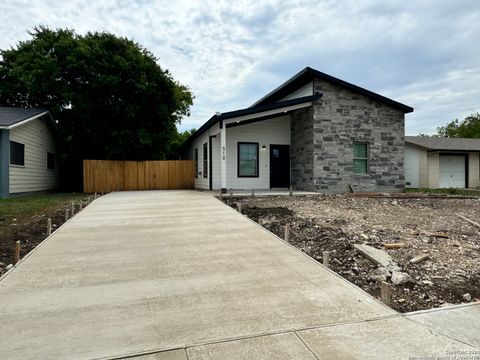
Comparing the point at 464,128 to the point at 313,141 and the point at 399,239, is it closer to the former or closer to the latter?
the point at 313,141

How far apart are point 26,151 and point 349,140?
14.8 metres

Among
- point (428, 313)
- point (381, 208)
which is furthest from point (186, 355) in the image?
point (381, 208)

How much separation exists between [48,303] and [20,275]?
1038 mm

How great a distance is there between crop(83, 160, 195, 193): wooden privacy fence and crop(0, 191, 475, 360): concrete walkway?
1246 centimetres

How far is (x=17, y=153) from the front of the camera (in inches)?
504

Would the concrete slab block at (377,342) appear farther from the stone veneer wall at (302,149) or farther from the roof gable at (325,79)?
the roof gable at (325,79)

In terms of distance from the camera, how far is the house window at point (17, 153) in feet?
40.5

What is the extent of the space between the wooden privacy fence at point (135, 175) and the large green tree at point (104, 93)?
966 mm

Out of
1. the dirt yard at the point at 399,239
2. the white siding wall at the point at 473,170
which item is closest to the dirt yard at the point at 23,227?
the dirt yard at the point at 399,239

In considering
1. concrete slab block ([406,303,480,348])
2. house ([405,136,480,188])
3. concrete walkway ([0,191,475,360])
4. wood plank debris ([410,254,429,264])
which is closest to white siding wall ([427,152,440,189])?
house ([405,136,480,188])

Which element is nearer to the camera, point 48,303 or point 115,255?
point 48,303

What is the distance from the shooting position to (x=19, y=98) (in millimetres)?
20000

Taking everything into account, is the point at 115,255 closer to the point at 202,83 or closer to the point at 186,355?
the point at 186,355

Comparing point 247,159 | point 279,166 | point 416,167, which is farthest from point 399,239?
point 416,167
